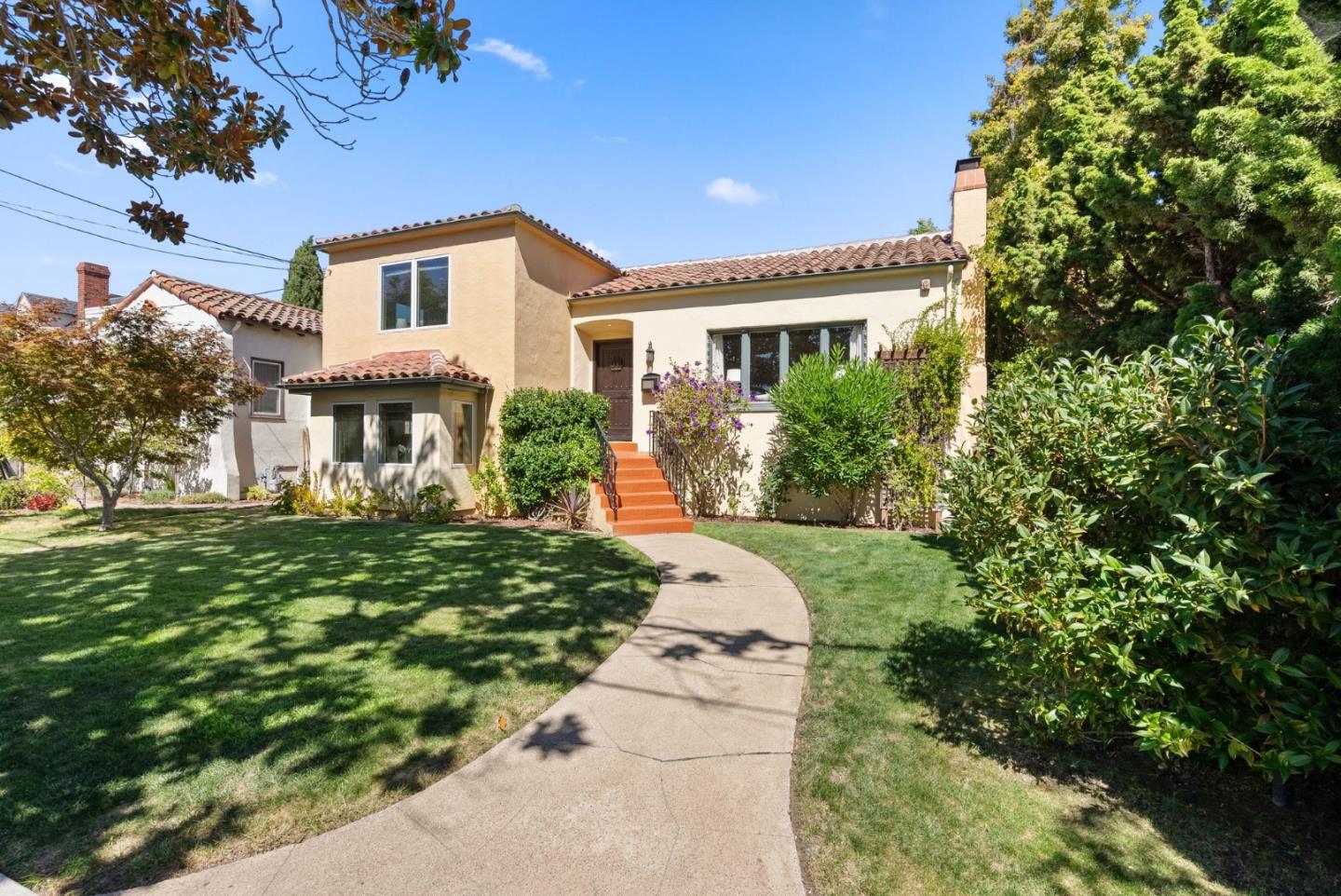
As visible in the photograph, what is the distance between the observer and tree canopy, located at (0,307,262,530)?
29.2 ft

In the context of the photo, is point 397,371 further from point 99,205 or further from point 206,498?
point 99,205

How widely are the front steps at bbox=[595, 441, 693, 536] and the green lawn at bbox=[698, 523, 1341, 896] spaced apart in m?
5.57

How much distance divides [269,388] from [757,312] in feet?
42.8

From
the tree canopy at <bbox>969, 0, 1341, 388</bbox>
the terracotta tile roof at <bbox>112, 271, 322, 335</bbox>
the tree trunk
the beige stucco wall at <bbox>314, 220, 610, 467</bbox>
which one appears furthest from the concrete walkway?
the terracotta tile roof at <bbox>112, 271, 322, 335</bbox>

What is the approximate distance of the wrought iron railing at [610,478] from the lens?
31.6 feet

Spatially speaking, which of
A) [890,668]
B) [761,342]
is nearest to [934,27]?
[761,342]

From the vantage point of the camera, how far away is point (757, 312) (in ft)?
36.0

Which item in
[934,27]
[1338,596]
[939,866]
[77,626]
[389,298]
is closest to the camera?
[1338,596]

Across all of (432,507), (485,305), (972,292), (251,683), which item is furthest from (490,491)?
(972,292)

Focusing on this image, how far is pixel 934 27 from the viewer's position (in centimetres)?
878

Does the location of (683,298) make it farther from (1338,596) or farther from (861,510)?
(1338,596)

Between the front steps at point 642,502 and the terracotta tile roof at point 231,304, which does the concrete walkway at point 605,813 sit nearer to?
the front steps at point 642,502

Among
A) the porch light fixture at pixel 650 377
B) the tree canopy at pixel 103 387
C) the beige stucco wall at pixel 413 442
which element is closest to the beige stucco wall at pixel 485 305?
the beige stucco wall at pixel 413 442

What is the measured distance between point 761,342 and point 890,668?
8160 mm
